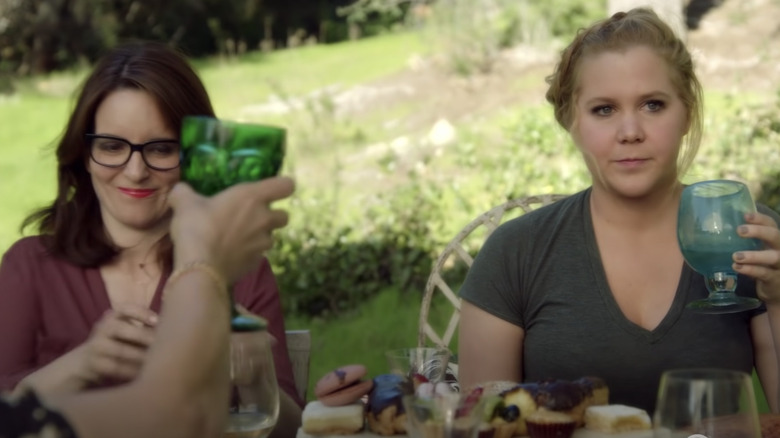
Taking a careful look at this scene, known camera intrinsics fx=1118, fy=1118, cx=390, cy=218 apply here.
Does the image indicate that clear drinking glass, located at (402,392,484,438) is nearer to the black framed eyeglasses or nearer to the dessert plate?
the dessert plate

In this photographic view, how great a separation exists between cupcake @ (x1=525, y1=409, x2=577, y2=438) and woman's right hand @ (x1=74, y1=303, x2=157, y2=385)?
0.66 meters

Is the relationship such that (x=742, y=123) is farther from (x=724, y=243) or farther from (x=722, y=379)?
(x=722, y=379)

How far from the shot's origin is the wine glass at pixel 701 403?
1427 mm

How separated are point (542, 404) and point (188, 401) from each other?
2.50 feet

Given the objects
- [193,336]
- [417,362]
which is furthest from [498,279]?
[193,336]

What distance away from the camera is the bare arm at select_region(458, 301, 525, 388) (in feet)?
8.79

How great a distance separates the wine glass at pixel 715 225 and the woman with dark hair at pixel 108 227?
90 cm

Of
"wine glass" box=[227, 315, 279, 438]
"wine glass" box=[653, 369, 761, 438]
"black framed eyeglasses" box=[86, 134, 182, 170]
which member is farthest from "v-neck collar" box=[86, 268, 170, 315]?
"wine glass" box=[653, 369, 761, 438]

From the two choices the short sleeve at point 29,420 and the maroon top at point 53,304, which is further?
the maroon top at point 53,304

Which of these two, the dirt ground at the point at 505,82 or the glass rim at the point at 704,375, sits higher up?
the dirt ground at the point at 505,82

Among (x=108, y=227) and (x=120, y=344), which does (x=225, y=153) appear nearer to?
(x=120, y=344)

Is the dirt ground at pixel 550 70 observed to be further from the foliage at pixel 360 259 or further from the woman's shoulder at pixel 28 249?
the woman's shoulder at pixel 28 249

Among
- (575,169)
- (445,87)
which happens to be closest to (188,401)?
(575,169)

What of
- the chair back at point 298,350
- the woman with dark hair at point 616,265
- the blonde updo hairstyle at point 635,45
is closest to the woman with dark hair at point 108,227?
the chair back at point 298,350
